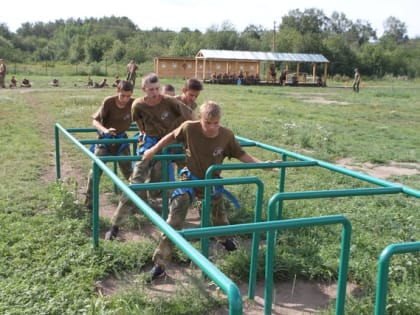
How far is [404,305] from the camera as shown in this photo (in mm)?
3205

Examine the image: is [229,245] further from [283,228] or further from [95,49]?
[95,49]

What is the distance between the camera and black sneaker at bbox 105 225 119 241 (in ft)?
14.6

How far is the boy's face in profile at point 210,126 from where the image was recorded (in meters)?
3.63

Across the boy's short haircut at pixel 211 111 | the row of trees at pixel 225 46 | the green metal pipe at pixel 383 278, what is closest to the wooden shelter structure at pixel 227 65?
the row of trees at pixel 225 46

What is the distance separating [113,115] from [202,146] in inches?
74.1

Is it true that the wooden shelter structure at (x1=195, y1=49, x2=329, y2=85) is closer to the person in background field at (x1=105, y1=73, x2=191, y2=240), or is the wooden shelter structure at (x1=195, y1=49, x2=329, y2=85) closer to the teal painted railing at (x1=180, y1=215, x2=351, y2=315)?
the person in background field at (x1=105, y1=73, x2=191, y2=240)

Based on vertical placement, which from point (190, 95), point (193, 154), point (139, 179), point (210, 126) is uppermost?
point (190, 95)

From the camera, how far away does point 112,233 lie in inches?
177

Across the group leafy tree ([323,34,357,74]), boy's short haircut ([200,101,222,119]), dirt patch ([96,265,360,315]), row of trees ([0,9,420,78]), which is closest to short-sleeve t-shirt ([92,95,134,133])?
boy's short haircut ([200,101,222,119])

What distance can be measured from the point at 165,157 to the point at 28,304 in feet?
5.87

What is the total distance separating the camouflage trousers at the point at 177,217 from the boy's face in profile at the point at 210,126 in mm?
496

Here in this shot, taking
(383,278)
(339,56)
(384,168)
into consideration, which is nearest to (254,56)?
(339,56)

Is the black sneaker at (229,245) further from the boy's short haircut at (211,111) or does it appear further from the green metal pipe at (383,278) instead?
the green metal pipe at (383,278)

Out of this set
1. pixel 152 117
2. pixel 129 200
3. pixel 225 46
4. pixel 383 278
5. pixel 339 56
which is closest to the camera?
pixel 383 278
